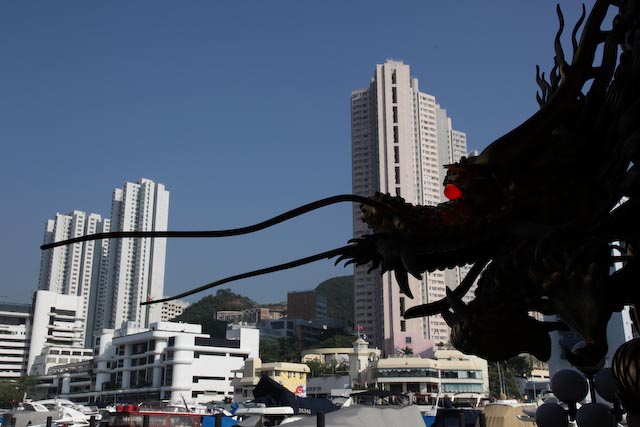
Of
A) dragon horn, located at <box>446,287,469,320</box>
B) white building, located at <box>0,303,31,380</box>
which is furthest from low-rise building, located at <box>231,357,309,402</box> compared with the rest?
dragon horn, located at <box>446,287,469,320</box>

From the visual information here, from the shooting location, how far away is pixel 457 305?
4.92 meters

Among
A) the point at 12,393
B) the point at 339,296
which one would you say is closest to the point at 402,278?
the point at 12,393

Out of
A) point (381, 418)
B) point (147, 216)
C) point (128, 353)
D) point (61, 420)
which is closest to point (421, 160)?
point (128, 353)

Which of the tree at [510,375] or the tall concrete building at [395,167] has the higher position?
the tall concrete building at [395,167]

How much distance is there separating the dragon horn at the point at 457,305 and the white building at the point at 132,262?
136m

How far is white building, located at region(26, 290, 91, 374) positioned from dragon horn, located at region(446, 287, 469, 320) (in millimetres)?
107403

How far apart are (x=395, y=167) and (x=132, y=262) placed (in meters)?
68.1

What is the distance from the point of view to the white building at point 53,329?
105312mm

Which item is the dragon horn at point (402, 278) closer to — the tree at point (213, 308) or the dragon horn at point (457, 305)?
the dragon horn at point (457, 305)

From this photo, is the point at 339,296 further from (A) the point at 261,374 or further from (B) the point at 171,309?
(A) the point at 261,374

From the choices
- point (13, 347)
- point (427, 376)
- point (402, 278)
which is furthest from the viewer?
point (13, 347)

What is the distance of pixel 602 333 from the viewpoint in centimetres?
441

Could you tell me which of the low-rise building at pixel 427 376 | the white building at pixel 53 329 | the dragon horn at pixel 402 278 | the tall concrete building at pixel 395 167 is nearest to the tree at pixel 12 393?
the white building at pixel 53 329

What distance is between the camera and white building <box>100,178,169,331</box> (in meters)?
138
